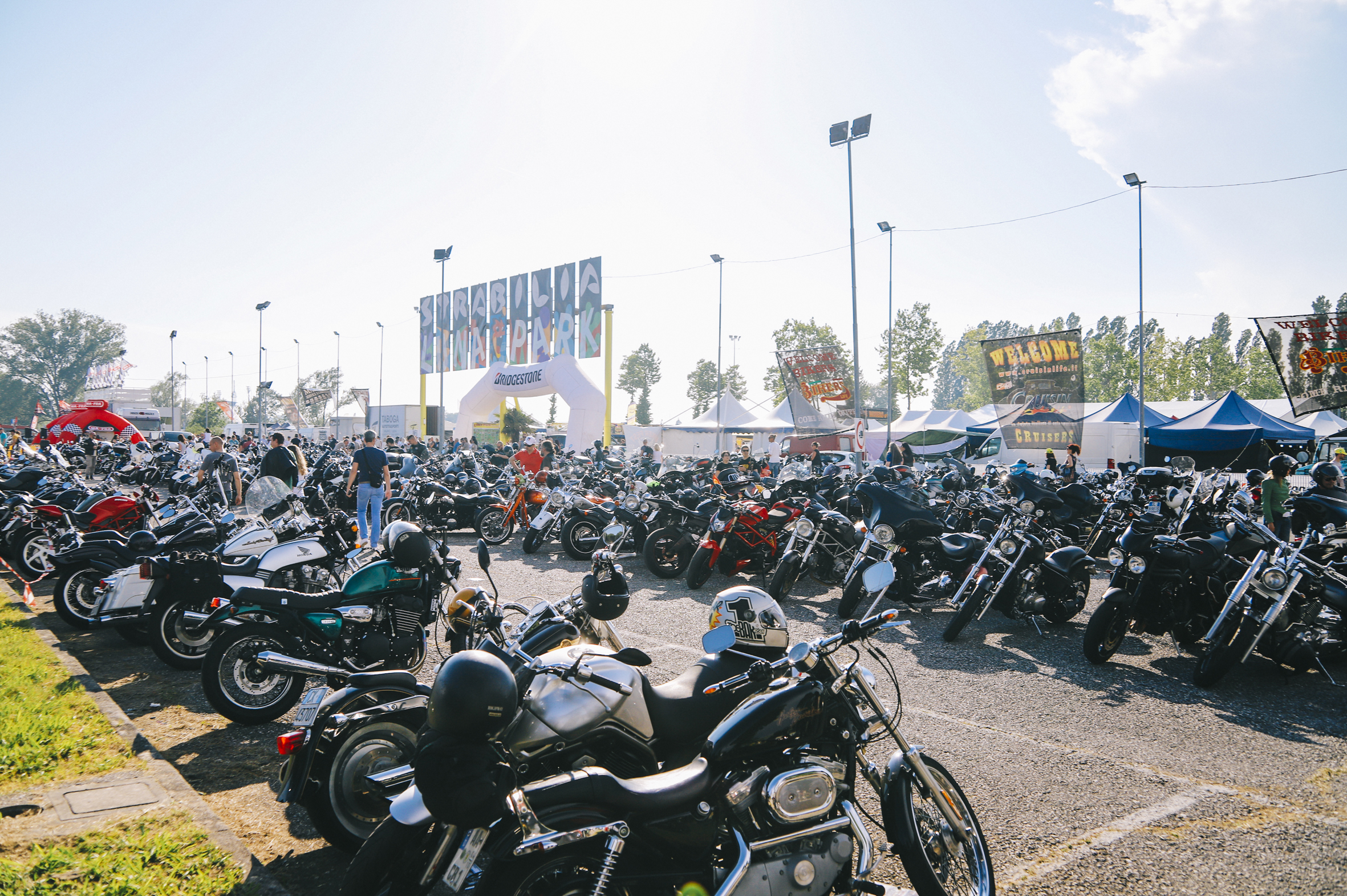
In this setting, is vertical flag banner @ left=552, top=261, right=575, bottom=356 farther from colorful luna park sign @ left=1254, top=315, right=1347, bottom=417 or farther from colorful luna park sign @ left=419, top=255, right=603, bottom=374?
colorful luna park sign @ left=1254, top=315, right=1347, bottom=417

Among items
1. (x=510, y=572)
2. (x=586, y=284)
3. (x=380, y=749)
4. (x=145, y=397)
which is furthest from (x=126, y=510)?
(x=145, y=397)

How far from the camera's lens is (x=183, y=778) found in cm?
388

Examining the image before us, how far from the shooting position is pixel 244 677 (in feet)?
15.7

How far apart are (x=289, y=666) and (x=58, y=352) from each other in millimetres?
121331

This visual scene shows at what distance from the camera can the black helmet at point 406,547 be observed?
5043 mm

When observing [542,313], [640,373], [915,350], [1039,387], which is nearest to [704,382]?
[640,373]

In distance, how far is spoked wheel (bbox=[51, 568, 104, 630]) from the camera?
6.98 metres

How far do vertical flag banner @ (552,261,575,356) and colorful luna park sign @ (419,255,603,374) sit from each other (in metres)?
0.03

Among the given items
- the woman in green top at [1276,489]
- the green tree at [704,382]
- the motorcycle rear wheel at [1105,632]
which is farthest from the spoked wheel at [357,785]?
the green tree at [704,382]

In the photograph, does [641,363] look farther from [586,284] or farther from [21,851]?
[21,851]

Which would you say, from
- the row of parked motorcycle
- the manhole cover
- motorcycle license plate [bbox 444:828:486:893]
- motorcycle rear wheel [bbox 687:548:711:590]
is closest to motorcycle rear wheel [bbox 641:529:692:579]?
motorcycle rear wheel [bbox 687:548:711:590]

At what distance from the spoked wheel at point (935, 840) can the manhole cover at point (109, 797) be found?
3.40 m

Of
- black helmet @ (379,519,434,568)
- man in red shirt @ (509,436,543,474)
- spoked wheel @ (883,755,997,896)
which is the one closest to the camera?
spoked wheel @ (883,755,997,896)

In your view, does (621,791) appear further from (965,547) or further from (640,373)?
(640,373)
